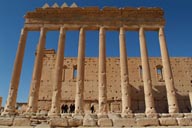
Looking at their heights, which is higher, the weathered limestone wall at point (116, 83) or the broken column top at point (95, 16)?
the broken column top at point (95, 16)

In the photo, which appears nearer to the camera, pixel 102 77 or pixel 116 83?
pixel 102 77

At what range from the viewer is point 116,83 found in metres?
28.8

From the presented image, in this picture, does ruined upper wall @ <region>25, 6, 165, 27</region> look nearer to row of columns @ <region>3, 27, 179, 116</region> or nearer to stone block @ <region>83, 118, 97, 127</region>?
row of columns @ <region>3, 27, 179, 116</region>

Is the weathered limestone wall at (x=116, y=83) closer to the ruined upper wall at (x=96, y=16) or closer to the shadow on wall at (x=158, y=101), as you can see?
the shadow on wall at (x=158, y=101)

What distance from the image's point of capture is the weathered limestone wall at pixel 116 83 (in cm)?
2755

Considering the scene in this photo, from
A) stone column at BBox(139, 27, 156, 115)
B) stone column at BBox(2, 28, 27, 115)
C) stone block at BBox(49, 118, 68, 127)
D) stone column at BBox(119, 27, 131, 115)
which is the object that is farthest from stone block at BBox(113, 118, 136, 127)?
stone column at BBox(2, 28, 27, 115)

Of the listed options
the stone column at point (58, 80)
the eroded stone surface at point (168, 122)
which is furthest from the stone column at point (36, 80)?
the eroded stone surface at point (168, 122)

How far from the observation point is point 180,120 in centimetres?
985

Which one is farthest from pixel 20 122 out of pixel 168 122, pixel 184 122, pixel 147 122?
pixel 184 122

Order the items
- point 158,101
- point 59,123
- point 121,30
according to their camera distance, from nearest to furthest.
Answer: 1. point 59,123
2. point 121,30
3. point 158,101

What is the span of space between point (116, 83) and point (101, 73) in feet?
29.5

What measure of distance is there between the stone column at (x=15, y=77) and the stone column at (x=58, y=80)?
3734mm

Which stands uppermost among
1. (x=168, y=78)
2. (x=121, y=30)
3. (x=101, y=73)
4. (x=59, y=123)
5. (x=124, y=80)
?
(x=121, y=30)

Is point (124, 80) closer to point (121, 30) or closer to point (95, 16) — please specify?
point (121, 30)
